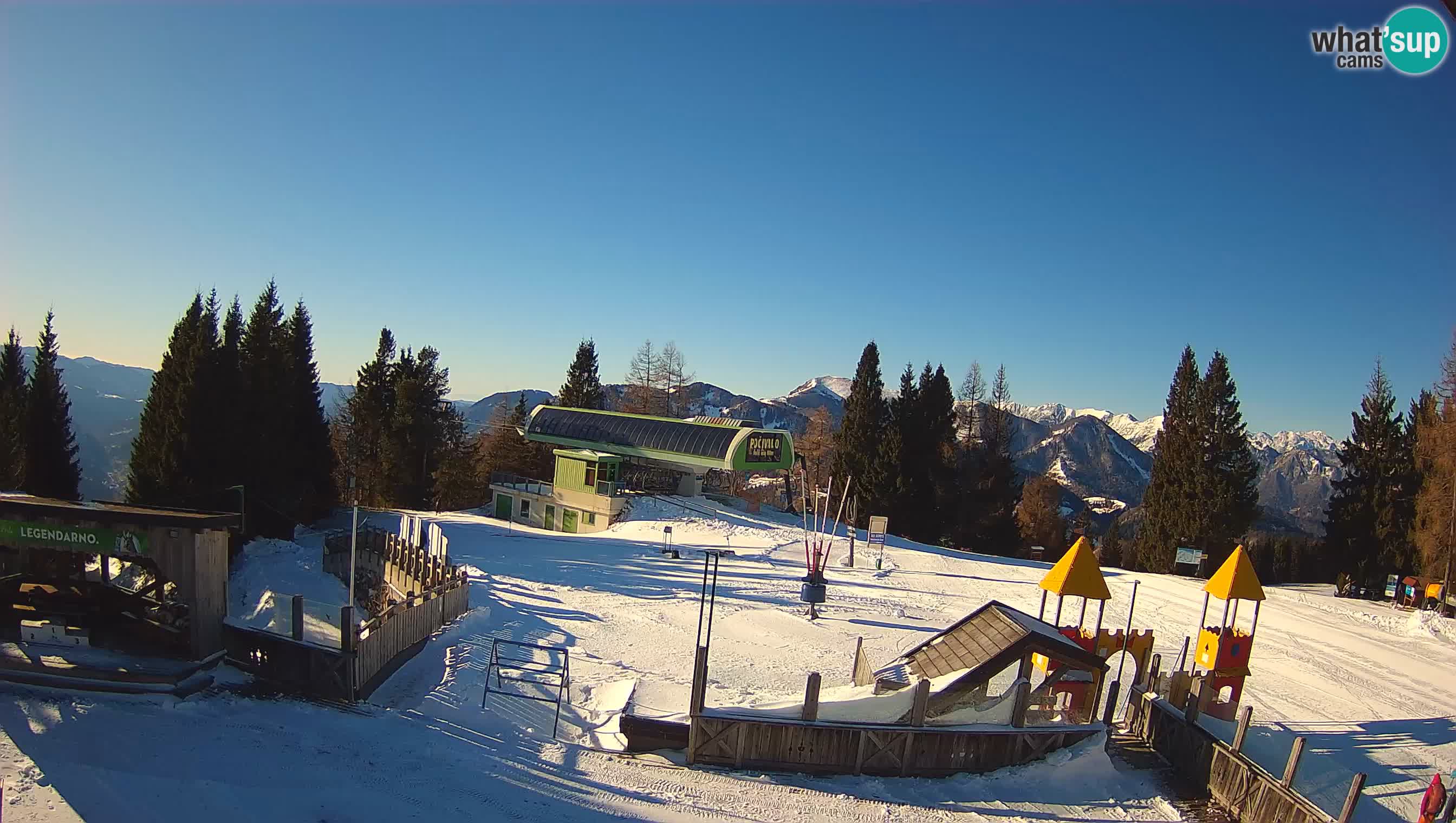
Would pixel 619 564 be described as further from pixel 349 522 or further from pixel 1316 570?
pixel 1316 570

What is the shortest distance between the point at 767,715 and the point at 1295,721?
10.5 metres

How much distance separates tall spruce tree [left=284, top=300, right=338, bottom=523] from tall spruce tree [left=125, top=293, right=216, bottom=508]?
18.1 feet

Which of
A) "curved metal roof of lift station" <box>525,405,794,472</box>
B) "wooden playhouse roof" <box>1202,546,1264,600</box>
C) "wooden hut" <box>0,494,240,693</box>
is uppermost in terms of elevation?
"curved metal roof of lift station" <box>525,405,794,472</box>

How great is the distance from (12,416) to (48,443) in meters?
4.51

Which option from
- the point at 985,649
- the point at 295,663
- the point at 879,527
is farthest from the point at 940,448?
the point at 295,663

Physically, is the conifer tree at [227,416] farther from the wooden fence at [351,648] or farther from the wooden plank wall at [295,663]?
the wooden plank wall at [295,663]

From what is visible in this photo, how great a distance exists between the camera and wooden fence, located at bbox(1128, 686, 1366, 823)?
946 cm

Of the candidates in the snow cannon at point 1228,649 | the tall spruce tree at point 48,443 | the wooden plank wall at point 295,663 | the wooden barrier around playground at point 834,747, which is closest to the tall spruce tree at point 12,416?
the tall spruce tree at point 48,443

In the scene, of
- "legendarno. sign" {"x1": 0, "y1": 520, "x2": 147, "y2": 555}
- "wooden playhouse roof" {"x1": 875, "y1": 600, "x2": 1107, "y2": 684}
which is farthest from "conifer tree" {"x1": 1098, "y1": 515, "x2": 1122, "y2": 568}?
"legendarno. sign" {"x1": 0, "y1": 520, "x2": 147, "y2": 555}

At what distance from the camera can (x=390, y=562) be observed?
21750 millimetres

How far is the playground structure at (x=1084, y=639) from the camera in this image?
12.3 m

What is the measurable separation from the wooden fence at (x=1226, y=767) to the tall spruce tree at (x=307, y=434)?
31.7 meters

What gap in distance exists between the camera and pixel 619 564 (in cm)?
2348

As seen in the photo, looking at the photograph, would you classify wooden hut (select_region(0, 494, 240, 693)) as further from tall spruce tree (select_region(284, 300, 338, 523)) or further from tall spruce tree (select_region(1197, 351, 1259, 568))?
tall spruce tree (select_region(1197, 351, 1259, 568))
